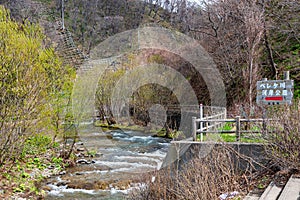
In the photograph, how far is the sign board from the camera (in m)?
9.16

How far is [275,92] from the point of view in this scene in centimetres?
940

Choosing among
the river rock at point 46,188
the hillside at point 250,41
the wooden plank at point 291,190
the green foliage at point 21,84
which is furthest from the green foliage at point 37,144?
the wooden plank at point 291,190

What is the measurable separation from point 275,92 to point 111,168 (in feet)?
24.2

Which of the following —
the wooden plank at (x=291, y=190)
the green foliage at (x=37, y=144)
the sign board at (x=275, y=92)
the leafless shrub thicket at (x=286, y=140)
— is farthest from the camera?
the green foliage at (x=37, y=144)

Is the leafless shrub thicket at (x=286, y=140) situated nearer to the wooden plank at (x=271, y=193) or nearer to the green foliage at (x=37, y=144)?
the wooden plank at (x=271, y=193)

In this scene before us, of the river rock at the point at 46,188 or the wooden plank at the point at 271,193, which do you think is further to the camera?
the river rock at the point at 46,188

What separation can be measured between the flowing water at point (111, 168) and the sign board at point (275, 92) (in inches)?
189

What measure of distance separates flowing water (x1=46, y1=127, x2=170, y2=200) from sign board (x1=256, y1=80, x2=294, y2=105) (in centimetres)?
480

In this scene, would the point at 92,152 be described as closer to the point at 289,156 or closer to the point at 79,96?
the point at 79,96

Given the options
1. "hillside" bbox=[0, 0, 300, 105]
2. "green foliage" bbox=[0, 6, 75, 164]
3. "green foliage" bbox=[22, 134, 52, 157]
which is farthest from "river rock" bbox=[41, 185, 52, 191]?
"hillside" bbox=[0, 0, 300, 105]

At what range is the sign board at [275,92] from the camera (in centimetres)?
916

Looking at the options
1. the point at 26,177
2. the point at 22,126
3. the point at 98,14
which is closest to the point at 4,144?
the point at 22,126

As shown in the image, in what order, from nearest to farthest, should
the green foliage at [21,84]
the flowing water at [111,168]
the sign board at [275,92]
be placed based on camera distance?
the sign board at [275,92], the green foliage at [21,84], the flowing water at [111,168]

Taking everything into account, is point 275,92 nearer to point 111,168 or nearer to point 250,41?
point 250,41
